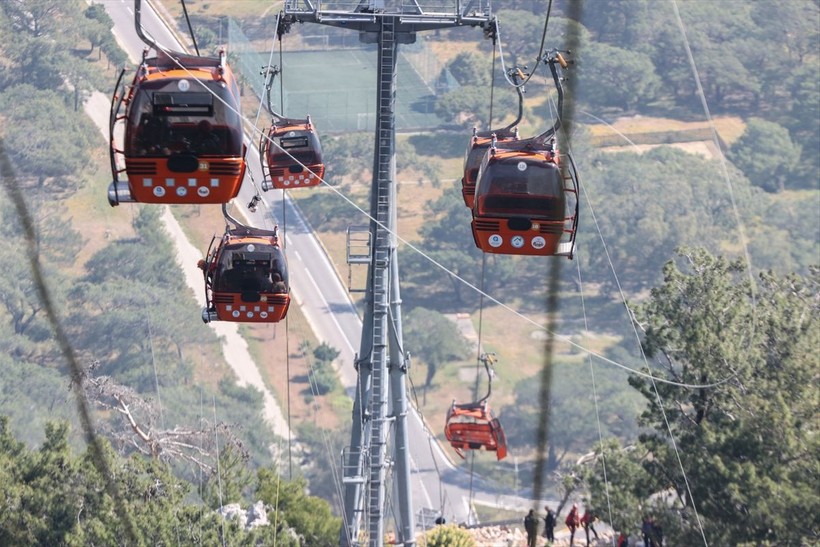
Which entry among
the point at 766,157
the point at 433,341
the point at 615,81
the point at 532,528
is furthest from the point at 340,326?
the point at 532,528

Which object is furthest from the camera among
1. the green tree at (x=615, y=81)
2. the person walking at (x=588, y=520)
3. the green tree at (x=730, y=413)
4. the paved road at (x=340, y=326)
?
the green tree at (x=615, y=81)

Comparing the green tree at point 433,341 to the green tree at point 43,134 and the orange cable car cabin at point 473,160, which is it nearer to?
the green tree at point 43,134

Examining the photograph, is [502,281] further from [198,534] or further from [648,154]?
[198,534]

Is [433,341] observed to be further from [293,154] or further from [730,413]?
[293,154]

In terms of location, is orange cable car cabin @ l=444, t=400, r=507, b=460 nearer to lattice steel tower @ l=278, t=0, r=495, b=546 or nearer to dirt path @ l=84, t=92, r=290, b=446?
lattice steel tower @ l=278, t=0, r=495, b=546

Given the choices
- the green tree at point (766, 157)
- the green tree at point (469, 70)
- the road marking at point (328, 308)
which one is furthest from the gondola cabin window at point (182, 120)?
the green tree at point (469, 70)

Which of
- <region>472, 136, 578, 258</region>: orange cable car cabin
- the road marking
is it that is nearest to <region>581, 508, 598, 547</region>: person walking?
<region>472, 136, 578, 258</region>: orange cable car cabin
